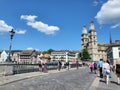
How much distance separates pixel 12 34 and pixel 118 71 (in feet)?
41.3

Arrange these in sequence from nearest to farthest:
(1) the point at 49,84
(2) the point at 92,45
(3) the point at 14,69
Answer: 1. (1) the point at 49,84
2. (3) the point at 14,69
3. (2) the point at 92,45

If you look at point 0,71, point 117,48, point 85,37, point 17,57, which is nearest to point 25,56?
point 17,57

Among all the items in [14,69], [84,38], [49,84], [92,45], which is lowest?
[49,84]

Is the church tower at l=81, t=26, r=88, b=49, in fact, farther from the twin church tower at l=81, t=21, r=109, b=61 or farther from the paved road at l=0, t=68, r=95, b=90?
the paved road at l=0, t=68, r=95, b=90

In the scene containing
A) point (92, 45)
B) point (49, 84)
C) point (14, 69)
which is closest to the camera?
point (49, 84)

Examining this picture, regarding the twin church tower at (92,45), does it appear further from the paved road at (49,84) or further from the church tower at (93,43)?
the paved road at (49,84)

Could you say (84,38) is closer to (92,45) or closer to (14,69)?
(92,45)

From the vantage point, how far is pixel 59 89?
40.1ft

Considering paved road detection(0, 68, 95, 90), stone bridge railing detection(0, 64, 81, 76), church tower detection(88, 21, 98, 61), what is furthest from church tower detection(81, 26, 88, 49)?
paved road detection(0, 68, 95, 90)

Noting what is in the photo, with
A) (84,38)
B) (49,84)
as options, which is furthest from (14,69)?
(84,38)

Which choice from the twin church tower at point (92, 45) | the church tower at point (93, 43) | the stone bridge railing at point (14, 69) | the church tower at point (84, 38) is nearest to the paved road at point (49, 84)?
the stone bridge railing at point (14, 69)

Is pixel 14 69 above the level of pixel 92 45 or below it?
below

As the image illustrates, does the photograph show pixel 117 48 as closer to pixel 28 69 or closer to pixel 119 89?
pixel 28 69

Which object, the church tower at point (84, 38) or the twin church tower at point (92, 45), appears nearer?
the twin church tower at point (92, 45)
